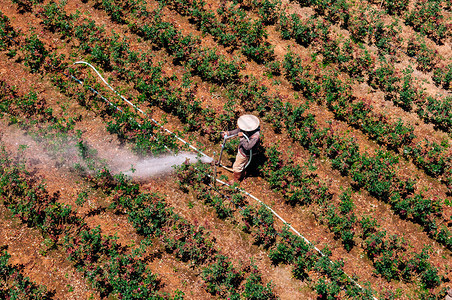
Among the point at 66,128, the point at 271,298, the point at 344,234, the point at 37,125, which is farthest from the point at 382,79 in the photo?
the point at 37,125

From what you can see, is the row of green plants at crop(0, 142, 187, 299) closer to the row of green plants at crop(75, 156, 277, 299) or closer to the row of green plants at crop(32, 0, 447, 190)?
the row of green plants at crop(75, 156, 277, 299)

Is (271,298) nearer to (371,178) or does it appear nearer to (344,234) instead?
(344,234)

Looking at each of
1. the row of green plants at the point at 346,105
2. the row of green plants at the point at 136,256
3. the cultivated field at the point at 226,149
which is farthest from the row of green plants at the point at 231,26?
the row of green plants at the point at 136,256

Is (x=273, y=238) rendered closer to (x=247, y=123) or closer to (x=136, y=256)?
(x=247, y=123)

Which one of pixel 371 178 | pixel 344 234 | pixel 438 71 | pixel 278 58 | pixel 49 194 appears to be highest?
pixel 438 71


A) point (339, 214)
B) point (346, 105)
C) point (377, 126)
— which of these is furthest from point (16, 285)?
point (377, 126)

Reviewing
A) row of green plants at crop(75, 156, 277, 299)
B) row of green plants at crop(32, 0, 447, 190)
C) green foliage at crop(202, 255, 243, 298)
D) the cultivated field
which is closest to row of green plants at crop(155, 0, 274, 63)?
the cultivated field
